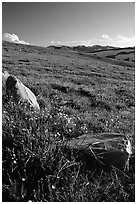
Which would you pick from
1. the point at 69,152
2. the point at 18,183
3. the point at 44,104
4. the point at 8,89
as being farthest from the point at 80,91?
the point at 18,183

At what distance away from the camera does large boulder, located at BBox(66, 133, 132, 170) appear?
5113 millimetres

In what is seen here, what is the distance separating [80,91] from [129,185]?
484 inches

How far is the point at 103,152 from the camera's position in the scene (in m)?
5.15

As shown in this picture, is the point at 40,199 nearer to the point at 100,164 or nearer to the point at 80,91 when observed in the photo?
the point at 100,164

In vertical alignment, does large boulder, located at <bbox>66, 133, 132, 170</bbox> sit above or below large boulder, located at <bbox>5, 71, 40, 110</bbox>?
below

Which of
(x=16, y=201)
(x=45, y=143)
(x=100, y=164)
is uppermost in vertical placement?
(x=45, y=143)

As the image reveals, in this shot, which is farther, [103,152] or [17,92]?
[17,92]

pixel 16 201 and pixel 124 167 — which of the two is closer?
pixel 16 201

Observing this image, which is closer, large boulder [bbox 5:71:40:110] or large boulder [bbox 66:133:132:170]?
large boulder [bbox 66:133:132:170]

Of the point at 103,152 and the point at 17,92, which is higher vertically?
the point at 17,92

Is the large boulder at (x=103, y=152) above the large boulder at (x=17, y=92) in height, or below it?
below

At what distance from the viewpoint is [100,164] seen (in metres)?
5.11

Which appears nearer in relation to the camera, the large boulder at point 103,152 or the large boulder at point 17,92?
the large boulder at point 103,152

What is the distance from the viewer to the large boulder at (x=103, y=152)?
16.8ft
